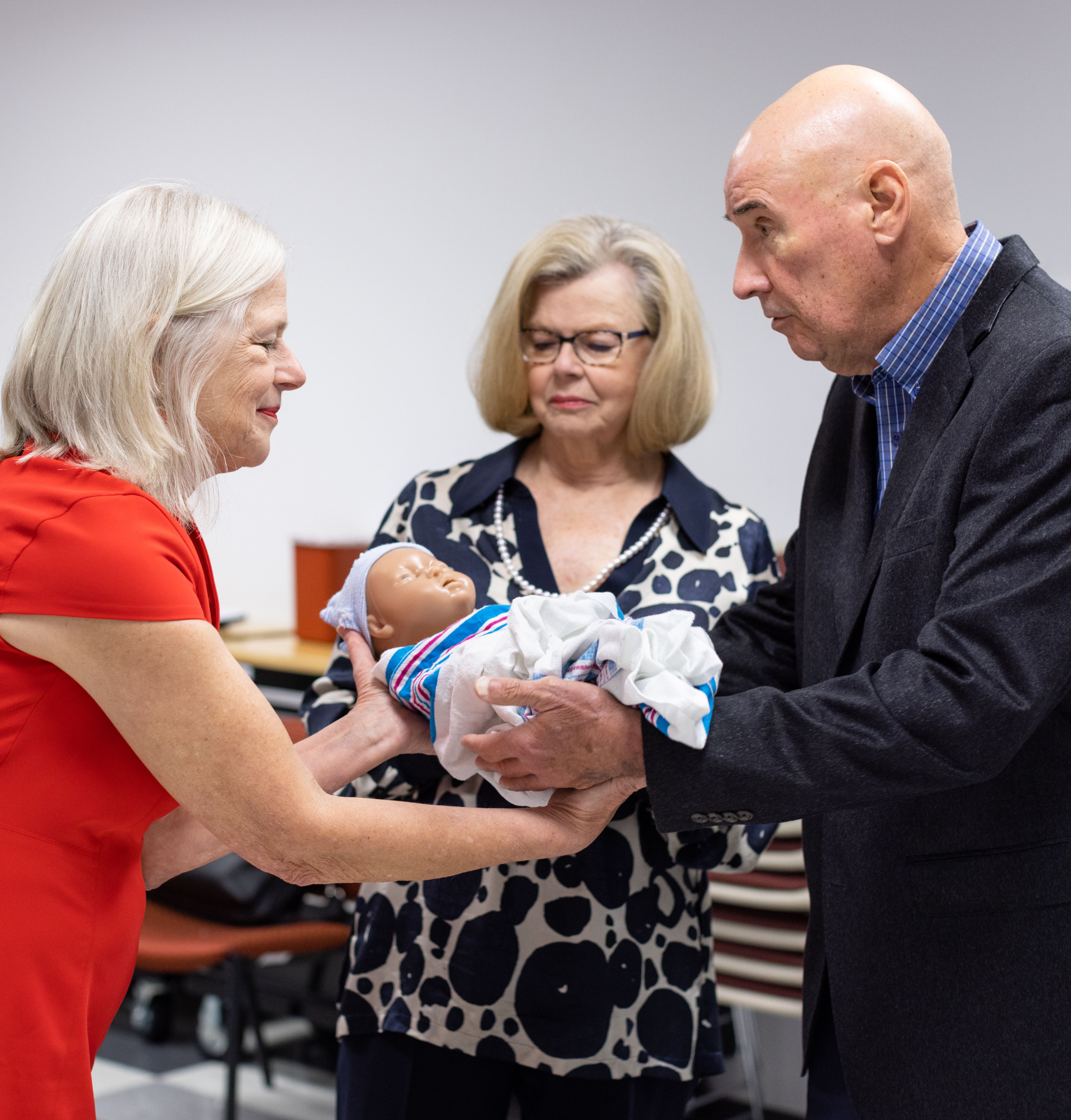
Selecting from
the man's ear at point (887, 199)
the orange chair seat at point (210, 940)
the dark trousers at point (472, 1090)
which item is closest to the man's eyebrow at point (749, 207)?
the man's ear at point (887, 199)

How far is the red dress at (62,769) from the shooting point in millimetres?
1356

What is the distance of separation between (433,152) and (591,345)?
239 centimetres

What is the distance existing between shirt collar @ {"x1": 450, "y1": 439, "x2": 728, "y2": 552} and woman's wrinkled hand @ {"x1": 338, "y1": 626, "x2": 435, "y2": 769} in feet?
1.49

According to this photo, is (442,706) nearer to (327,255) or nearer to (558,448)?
(558,448)

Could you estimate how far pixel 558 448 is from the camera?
244cm

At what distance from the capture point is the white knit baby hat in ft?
6.75

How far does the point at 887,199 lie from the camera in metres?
1.71

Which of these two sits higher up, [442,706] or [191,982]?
[442,706]

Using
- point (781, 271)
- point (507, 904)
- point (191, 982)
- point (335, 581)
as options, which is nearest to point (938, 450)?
point (781, 271)

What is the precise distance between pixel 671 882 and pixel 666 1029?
0.80 ft

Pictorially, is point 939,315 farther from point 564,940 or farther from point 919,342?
point 564,940

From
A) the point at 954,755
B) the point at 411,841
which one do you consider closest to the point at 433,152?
the point at 411,841

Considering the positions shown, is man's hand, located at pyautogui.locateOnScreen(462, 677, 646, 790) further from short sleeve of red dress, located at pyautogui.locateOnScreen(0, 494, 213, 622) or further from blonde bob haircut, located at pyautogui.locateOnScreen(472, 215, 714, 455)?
blonde bob haircut, located at pyautogui.locateOnScreen(472, 215, 714, 455)

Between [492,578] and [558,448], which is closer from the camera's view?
[492,578]
